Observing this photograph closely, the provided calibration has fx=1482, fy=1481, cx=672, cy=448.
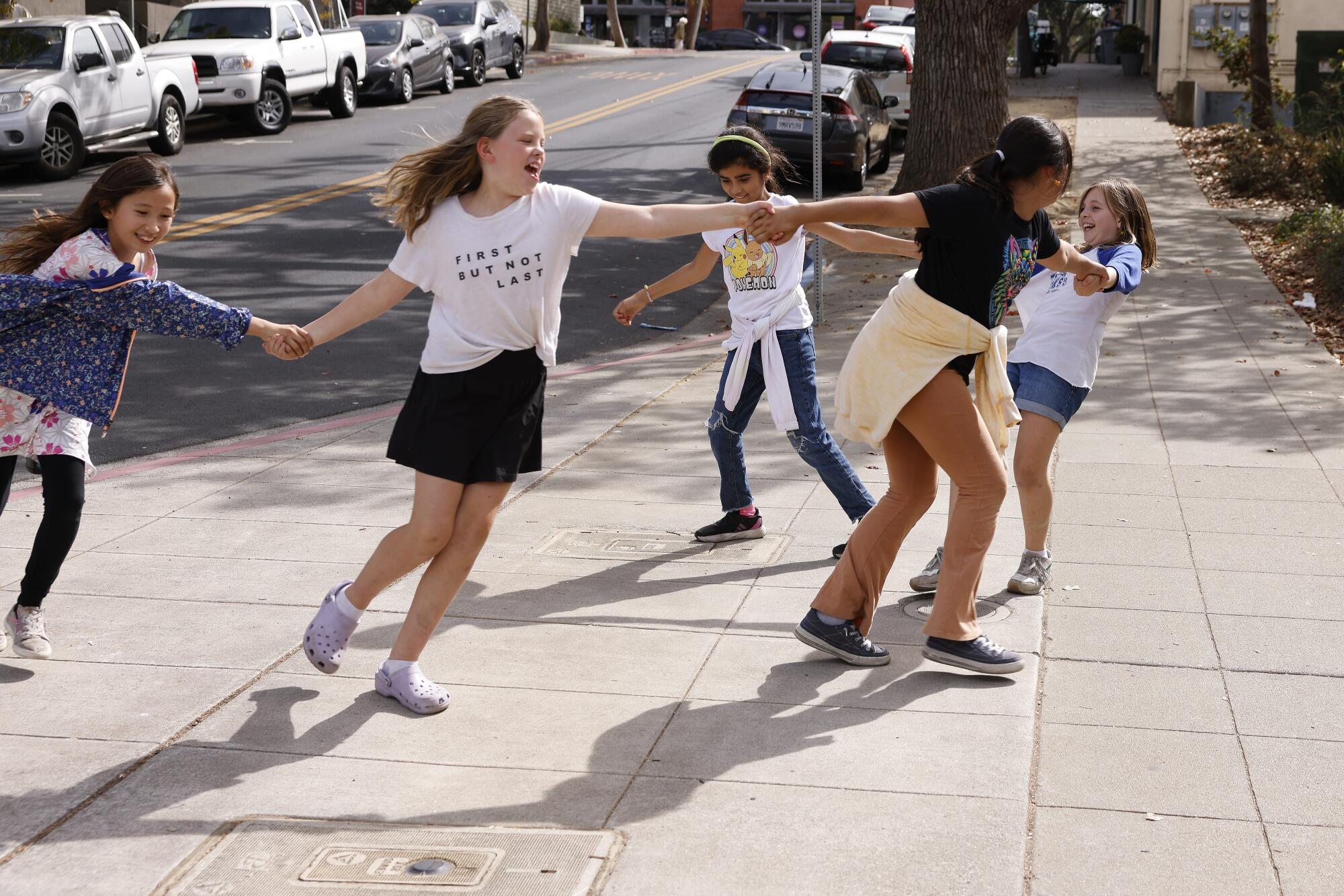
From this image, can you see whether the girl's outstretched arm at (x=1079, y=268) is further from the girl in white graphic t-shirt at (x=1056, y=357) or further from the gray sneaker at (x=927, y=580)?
the gray sneaker at (x=927, y=580)

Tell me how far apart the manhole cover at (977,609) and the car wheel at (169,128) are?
17.7m

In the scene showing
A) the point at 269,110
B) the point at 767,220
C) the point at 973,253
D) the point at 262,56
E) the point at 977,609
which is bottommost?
the point at 977,609

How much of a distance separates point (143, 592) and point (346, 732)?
5.35ft

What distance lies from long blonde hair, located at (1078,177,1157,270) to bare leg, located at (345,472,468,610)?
8.60 ft

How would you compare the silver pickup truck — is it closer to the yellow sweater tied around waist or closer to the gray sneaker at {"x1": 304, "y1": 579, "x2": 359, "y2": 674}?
the gray sneaker at {"x1": 304, "y1": 579, "x2": 359, "y2": 674}

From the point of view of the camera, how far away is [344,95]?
85.6 ft

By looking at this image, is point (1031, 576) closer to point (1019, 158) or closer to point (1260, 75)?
point (1019, 158)

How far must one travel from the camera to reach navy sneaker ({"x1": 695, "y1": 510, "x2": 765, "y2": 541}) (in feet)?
21.1

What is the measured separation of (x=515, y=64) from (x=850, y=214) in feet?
104

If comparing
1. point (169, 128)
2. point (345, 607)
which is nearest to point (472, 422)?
point (345, 607)

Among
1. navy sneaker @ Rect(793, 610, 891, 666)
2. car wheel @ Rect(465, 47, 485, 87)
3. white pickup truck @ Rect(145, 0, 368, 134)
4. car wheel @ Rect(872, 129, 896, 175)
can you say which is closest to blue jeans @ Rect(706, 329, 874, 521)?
navy sneaker @ Rect(793, 610, 891, 666)

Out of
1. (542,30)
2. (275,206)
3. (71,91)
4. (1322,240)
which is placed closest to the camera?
(1322,240)

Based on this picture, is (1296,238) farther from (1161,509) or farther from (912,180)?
(1161,509)

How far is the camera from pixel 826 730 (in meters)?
4.37
